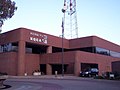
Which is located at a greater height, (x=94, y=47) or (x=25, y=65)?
(x=94, y=47)

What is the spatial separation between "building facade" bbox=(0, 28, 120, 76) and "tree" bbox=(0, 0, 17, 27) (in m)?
17.8

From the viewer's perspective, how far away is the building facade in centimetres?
5278

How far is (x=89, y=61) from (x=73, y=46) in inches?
389

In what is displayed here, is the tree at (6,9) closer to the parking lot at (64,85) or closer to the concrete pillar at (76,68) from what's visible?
the parking lot at (64,85)

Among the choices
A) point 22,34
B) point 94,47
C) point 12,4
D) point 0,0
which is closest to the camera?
point 0,0

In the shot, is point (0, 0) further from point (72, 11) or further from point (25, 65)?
point (72, 11)

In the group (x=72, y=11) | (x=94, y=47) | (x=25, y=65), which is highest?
(x=72, y=11)

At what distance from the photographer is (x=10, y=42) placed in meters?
54.6

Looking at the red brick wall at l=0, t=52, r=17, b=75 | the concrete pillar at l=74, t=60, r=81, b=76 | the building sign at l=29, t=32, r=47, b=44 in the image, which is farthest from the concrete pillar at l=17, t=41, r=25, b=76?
the concrete pillar at l=74, t=60, r=81, b=76

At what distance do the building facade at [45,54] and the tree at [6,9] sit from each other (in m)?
17.8

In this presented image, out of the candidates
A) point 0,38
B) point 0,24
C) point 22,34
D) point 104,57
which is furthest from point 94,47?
point 0,24

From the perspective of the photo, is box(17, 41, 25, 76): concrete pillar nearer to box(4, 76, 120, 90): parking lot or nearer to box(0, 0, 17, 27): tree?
box(0, 0, 17, 27): tree

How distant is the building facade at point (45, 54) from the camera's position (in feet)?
173

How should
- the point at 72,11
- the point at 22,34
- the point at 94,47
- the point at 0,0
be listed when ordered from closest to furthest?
the point at 0,0 < the point at 22,34 < the point at 94,47 < the point at 72,11
